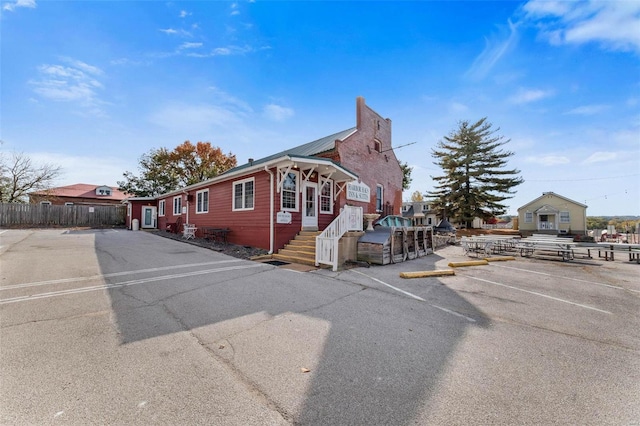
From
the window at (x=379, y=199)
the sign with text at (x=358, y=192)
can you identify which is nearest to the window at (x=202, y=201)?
the sign with text at (x=358, y=192)

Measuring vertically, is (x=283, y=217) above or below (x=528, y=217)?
above

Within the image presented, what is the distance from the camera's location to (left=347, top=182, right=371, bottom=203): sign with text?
13742 mm

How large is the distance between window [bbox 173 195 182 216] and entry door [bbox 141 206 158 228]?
653 cm

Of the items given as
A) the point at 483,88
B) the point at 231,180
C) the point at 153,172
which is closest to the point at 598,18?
the point at 483,88

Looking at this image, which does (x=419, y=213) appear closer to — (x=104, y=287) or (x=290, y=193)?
(x=290, y=193)

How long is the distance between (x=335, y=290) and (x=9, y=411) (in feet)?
14.6

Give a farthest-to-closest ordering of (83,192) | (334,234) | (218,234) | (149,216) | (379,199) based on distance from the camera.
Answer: (83,192)
(149,216)
(379,199)
(218,234)
(334,234)

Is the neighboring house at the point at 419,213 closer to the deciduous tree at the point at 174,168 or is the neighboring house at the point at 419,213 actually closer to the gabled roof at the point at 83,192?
the deciduous tree at the point at 174,168

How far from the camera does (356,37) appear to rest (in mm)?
10070

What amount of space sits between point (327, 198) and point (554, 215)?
97.2 feet

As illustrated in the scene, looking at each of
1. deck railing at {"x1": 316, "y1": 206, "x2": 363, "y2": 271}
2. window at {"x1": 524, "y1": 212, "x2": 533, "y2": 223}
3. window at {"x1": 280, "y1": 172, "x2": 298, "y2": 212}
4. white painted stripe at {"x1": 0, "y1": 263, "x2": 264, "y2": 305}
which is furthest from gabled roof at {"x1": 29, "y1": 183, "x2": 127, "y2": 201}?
window at {"x1": 524, "y1": 212, "x2": 533, "y2": 223}

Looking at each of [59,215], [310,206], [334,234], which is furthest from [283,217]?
[59,215]

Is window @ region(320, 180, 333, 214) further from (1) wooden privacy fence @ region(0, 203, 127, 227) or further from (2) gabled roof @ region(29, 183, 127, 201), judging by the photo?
(2) gabled roof @ region(29, 183, 127, 201)

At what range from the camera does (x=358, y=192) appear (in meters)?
14.4
